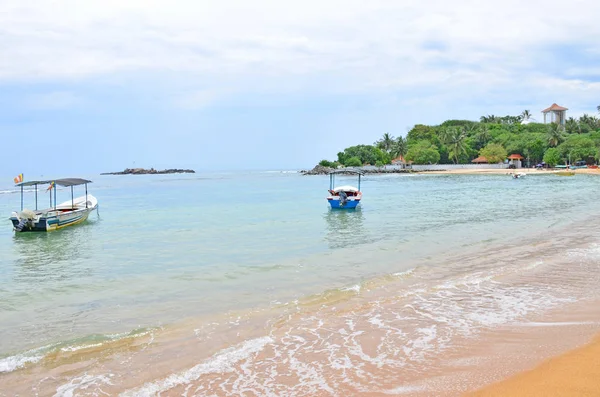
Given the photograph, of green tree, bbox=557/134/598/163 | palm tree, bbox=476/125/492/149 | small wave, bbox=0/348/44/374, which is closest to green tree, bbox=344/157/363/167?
palm tree, bbox=476/125/492/149

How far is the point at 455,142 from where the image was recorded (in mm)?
109750

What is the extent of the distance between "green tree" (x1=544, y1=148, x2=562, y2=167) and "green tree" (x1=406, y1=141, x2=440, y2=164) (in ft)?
74.2

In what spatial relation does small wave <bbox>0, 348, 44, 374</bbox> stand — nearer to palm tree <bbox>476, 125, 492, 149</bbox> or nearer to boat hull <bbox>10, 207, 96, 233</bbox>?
boat hull <bbox>10, 207, 96, 233</bbox>

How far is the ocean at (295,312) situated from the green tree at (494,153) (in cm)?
9085

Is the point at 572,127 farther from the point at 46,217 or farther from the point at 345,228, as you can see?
the point at 46,217

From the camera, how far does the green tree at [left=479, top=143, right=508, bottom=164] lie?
105 metres

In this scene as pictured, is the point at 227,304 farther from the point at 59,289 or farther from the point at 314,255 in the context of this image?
the point at 314,255

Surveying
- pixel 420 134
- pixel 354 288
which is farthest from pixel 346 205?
pixel 420 134

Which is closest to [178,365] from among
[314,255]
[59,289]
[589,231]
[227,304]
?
[227,304]

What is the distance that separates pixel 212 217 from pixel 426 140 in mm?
96353

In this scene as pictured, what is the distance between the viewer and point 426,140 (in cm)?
11788

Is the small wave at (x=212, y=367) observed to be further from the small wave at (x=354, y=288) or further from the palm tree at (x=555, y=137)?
the palm tree at (x=555, y=137)

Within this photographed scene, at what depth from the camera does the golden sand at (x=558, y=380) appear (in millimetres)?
5047

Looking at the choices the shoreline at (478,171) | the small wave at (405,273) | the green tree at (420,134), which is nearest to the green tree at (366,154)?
the shoreline at (478,171)
